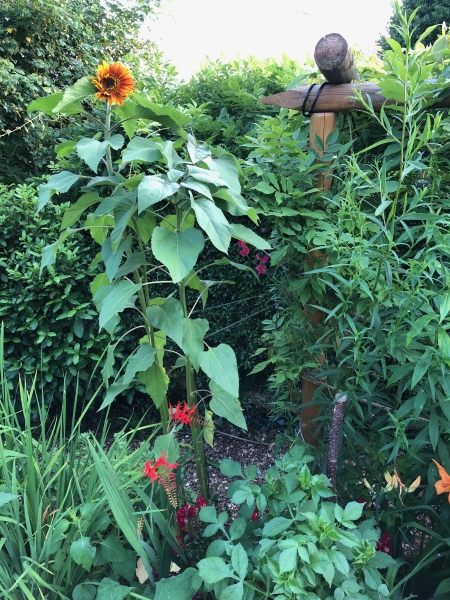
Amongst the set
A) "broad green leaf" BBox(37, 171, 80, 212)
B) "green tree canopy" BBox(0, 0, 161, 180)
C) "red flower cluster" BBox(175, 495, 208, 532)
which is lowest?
"red flower cluster" BBox(175, 495, 208, 532)

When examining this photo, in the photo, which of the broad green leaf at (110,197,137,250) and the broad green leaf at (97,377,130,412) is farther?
the broad green leaf at (97,377,130,412)

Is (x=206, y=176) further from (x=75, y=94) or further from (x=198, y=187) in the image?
(x=75, y=94)

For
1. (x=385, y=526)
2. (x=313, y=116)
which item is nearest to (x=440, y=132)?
(x=313, y=116)

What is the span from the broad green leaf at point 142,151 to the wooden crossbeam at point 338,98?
0.71m

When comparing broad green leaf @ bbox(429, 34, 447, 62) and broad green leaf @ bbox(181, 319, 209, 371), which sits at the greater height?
broad green leaf @ bbox(429, 34, 447, 62)

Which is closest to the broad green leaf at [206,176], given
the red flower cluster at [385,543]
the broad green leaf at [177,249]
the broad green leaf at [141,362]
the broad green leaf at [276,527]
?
the broad green leaf at [177,249]

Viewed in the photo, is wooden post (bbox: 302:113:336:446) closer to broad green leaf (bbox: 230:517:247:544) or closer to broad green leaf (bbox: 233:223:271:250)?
broad green leaf (bbox: 233:223:271:250)

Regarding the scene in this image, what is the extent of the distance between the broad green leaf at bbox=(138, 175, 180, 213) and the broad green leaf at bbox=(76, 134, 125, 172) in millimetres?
146

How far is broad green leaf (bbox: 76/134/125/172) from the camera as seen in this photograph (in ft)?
3.26

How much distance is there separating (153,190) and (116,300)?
0.30 m

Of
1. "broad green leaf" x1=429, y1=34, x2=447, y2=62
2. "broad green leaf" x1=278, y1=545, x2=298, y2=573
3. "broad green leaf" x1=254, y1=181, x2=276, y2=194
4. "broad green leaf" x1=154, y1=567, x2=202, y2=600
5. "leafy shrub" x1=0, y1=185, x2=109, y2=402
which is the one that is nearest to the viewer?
"broad green leaf" x1=278, y1=545, x2=298, y2=573

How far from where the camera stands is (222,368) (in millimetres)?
1072

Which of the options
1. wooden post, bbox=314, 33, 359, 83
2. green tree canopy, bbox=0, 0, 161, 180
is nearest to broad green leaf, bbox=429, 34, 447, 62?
wooden post, bbox=314, 33, 359, 83

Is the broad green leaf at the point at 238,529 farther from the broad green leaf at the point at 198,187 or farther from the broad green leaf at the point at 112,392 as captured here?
the broad green leaf at the point at 198,187
